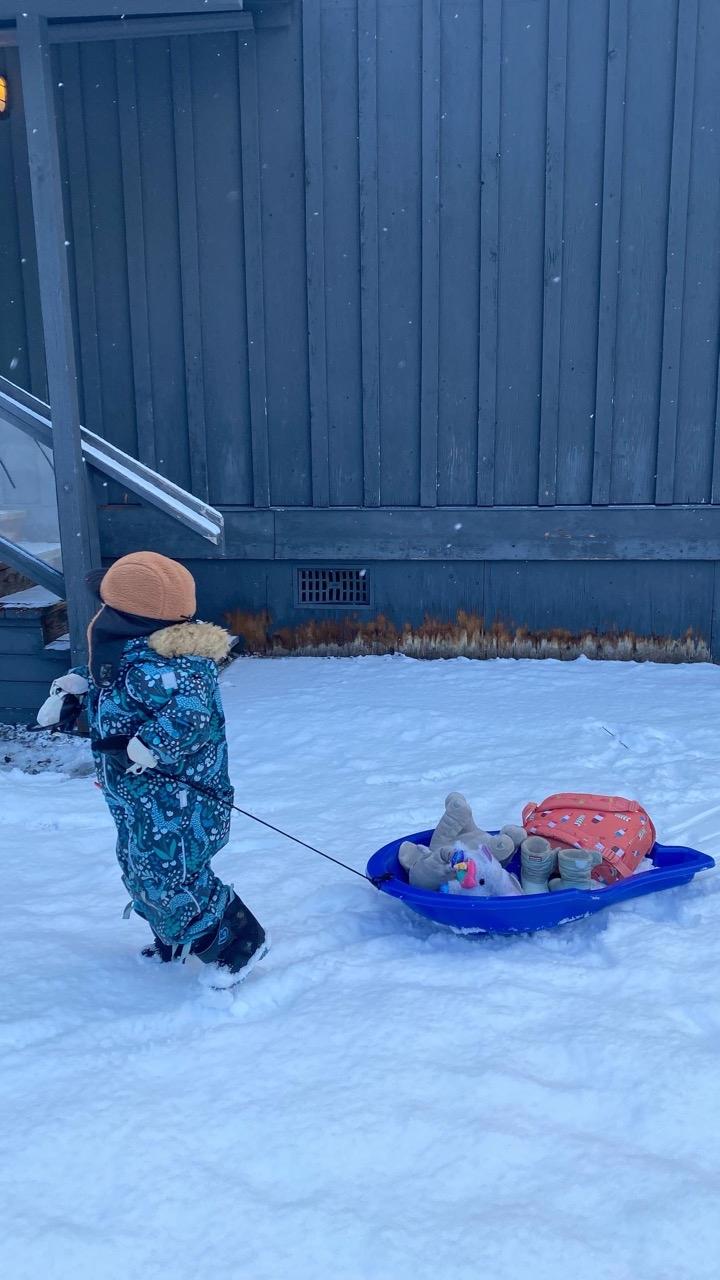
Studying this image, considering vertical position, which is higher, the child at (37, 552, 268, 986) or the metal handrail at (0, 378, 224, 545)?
the metal handrail at (0, 378, 224, 545)

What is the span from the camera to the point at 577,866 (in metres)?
2.95

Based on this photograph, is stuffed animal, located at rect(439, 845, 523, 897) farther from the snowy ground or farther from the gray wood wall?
the gray wood wall

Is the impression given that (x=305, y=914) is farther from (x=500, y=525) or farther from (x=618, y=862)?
(x=500, y=525)

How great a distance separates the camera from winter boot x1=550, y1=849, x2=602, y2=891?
2.95 m

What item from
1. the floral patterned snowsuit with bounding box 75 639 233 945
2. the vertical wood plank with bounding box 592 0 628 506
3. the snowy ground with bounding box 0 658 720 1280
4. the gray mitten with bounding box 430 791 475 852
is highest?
the vertical wood plank with bounding box 592 0 628 506

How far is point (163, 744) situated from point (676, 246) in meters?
4.80

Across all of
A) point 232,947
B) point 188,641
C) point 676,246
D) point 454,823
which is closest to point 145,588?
point 188,641

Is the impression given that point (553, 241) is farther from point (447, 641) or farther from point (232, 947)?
point (232, 947)

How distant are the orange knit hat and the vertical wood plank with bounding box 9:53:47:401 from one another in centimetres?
416

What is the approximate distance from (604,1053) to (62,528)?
3706 millimetres

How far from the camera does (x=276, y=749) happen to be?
15.6 ft

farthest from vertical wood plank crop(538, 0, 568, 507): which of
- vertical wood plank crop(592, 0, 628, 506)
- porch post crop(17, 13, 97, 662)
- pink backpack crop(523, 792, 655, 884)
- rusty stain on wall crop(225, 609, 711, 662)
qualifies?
pink backpack crop(523, 792, 655, 884)

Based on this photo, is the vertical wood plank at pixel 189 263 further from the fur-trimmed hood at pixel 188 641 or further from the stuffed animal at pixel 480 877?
the stuffed animal at pixel 480 877

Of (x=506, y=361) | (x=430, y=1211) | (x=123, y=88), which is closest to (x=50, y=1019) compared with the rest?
(x=430, y=1211)
